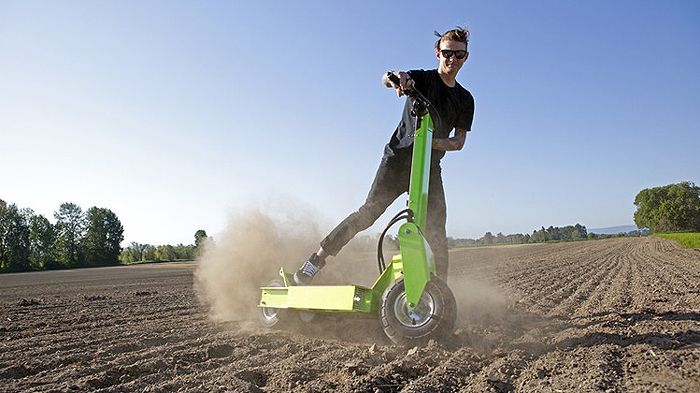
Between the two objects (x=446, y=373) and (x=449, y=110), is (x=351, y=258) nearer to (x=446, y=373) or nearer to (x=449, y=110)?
(x=449, y=110)

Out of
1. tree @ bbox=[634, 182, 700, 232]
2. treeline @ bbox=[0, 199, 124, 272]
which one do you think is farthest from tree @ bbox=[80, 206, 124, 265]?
tree @ bbox=[634, 182, 700, 232]

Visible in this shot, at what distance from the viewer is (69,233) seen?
85.6 metres

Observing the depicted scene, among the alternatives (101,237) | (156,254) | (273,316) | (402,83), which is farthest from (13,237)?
(402,83)

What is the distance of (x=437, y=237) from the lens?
4648 millimetres

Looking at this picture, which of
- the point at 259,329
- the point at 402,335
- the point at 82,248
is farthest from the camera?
the point at 82,248

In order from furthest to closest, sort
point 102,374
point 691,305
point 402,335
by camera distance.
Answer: point 691,305 → point 402,335 → point 102,374

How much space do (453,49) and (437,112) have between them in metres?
0.57

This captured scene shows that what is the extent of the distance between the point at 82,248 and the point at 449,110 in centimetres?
9150

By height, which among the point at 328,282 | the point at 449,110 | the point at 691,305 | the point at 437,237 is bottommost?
the point at 691,305

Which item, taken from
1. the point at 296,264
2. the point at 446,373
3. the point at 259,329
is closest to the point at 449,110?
the point at 446,373

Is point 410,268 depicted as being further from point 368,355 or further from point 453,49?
point 453,49

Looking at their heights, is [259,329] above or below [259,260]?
below

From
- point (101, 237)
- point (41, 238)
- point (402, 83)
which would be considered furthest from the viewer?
point (101, 237)

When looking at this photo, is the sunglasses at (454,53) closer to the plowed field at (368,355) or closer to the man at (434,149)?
the man at (434,149)
